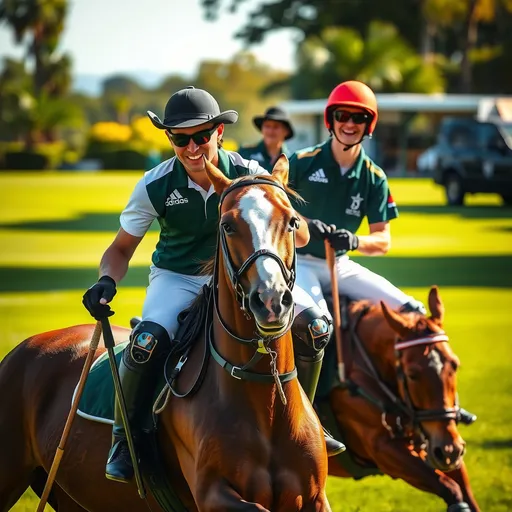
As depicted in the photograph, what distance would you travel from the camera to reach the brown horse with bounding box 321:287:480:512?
254 inches

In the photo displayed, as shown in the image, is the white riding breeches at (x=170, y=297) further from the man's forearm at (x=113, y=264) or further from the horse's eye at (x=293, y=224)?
the horse's eye at (x=293, y=224)

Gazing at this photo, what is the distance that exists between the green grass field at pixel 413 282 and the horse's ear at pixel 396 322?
51.8 inches

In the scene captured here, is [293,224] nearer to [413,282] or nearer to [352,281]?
[352,281]

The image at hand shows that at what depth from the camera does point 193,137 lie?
5.16 meters

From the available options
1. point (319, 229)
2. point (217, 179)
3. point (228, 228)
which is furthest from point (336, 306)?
point (228, 228)

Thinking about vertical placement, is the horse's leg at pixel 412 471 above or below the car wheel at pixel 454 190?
above

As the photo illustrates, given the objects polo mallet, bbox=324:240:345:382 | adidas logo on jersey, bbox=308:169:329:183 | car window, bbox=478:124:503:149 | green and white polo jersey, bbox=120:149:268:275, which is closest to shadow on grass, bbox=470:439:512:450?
polo mallet, bbox=324:240:345:382

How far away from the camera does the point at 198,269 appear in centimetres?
544

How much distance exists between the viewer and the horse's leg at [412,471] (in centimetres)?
648

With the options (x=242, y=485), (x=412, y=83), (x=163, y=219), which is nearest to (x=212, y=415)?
(x=242, y=485)

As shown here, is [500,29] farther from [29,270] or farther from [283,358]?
[283,358]

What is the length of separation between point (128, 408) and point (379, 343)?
235 centimetres

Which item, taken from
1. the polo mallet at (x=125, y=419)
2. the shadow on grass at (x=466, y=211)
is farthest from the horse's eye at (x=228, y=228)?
the shadow on grass at (x=466, y=211)

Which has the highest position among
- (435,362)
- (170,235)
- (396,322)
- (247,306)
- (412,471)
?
(247,306)
